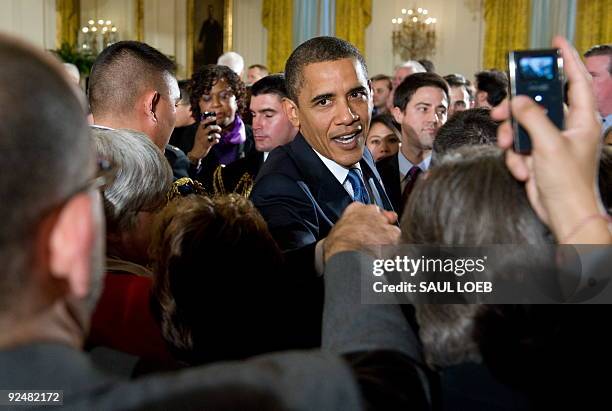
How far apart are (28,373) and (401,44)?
1286 centimetres

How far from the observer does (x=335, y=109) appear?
7.49 feet

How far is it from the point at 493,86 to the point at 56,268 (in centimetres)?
571

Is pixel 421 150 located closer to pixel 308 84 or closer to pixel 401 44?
pixel 308 84

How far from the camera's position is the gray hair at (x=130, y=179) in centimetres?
175

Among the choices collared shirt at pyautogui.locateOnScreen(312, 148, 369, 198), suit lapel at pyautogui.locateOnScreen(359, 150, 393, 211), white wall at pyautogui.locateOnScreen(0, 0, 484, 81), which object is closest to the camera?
collared shirt at pyautogui.locateOnScreen(312, 148, 369, 198)

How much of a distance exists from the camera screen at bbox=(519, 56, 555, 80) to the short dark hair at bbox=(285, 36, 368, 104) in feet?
3.95

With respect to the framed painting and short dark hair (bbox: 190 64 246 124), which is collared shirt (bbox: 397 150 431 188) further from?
the framed painting

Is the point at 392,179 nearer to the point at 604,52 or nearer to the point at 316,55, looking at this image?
the point at 316,55

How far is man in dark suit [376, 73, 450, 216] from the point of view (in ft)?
12.4

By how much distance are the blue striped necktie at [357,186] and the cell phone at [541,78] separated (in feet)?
3.70

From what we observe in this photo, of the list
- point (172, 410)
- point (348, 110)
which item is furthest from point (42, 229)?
point (348, 110)

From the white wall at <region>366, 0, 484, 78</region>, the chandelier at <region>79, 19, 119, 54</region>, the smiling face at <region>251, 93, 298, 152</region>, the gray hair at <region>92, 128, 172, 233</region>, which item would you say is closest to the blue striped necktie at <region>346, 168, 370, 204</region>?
the gray hair at <region>92, 128, 172, 233</region>

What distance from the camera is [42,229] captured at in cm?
73

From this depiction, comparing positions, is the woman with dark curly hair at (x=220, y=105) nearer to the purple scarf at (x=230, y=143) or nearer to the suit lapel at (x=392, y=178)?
the purple scarf at (x=230, y=143)
